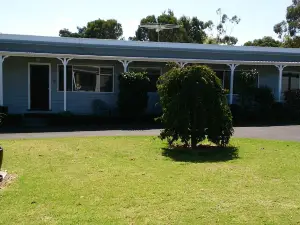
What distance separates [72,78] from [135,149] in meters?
9.57

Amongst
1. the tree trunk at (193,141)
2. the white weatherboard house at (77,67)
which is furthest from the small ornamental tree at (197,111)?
the white weatherboard house at (77,67)

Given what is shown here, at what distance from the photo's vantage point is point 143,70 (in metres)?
19.5

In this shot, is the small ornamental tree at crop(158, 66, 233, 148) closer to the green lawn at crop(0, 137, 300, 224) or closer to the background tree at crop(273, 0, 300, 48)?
the green lawn at crop(0, 137, 300, 224)

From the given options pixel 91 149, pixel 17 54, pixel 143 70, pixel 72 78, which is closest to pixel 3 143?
pixel 91 149

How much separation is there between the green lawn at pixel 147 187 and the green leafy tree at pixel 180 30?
41853mm

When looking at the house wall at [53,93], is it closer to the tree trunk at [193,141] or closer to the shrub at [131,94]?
the shrub at [131,94]

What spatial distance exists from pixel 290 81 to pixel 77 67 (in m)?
12.1

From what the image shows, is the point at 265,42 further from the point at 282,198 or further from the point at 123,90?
the point at 282,198

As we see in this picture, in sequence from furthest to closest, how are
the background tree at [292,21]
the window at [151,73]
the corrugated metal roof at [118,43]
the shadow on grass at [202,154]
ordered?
the background tree at [292,21]
the window at [151,73]
the corrugated metal roof at [118,43]
the shadow on grass at [202,154]

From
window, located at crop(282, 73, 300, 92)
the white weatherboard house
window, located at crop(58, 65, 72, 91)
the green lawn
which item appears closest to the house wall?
the white weatherboard house

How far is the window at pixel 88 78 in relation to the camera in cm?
1852

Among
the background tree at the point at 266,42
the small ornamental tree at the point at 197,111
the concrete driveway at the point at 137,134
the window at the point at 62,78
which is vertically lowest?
the concrete driveway at the point at 137,134

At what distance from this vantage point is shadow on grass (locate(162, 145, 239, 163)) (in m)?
8.79

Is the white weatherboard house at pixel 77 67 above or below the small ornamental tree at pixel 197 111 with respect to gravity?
above
